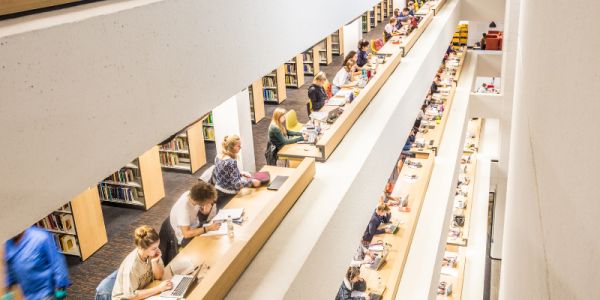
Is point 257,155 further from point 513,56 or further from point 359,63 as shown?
point 513,56

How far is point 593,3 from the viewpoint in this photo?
0.71 metres

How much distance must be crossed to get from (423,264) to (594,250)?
5500mm

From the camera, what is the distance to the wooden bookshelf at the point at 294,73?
14.2 m

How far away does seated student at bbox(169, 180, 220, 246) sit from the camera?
501 cm

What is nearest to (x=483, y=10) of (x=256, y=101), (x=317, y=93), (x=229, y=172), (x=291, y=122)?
(x=256, y=101)

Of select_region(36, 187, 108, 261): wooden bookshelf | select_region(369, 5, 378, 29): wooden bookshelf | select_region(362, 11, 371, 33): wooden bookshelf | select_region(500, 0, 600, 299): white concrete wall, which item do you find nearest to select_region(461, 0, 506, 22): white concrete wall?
select_region(362, 11, 371, 33): wooden bookshelf

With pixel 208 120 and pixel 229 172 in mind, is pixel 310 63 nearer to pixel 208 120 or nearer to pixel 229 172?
pixel 208 120

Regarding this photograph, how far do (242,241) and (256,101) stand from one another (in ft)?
28.0

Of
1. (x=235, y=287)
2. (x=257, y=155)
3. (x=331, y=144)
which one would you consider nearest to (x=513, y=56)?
(x=257, y=155)

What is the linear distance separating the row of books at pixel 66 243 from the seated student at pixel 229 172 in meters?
2.52

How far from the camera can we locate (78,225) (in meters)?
7.07

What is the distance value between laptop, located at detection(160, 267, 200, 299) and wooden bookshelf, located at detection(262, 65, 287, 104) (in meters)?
9.20

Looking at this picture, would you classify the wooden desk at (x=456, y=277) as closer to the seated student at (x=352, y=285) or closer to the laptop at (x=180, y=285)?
the seated student at (x=352, y=285)

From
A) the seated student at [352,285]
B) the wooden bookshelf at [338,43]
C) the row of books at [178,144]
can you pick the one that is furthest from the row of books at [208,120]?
the wooden bookshelf at [338,43]
